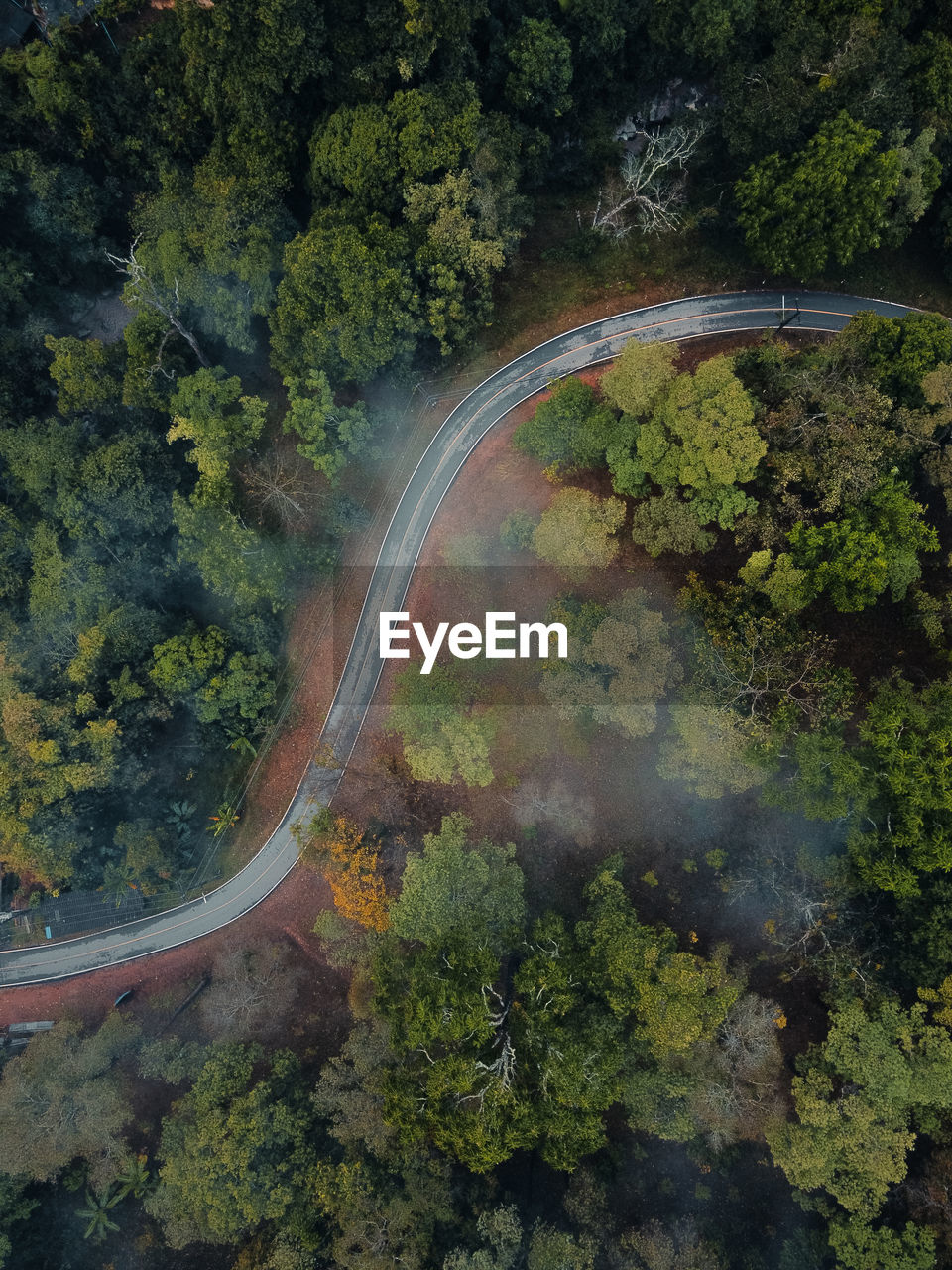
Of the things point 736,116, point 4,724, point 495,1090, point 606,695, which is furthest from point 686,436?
point 4,724

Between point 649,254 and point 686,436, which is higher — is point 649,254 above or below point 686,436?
above

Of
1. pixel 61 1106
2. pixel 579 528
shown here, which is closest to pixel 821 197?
pixel 579 528

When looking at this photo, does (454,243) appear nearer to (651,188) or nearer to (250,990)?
(651,188)

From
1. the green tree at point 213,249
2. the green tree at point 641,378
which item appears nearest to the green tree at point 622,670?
the green tree at point 641,378

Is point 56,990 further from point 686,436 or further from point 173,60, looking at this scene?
point 173,60

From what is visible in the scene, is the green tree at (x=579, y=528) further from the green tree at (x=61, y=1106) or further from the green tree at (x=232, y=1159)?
the green tree at (x=61, y=1106)

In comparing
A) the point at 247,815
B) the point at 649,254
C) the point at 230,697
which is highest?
the point at 649,254

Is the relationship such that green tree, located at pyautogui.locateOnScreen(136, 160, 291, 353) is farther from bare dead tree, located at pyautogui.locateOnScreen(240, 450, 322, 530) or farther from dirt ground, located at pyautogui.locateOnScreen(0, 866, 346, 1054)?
dirt ground, located at pyautogui.locateOnScreen(0, 866, 346, 1054)
